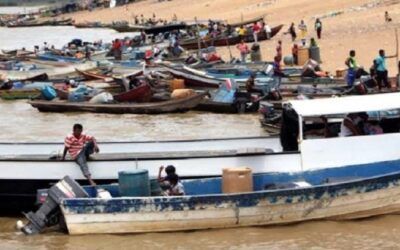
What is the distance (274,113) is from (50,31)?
76988 mm

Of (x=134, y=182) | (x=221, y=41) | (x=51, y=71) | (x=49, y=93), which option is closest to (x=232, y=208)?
(x=134, y=182)

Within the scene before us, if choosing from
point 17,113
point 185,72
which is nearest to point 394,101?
point 185,72

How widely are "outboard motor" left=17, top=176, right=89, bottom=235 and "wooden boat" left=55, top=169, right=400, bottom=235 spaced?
240mm

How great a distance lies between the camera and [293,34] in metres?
45.2

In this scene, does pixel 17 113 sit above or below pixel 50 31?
below

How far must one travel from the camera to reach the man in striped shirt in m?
13.7

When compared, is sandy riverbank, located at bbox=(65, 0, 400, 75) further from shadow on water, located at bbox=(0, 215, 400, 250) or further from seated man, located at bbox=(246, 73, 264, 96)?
shadow on water, located at bbox=(0, 215, 400, 250)

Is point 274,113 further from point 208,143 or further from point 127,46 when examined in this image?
point 127,46

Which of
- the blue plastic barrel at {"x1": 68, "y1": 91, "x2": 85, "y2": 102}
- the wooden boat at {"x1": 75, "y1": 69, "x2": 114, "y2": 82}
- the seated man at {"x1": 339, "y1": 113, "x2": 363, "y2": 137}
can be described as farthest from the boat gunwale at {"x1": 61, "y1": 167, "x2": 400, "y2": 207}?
the wooden boat at {"x1": 75, "y1": 69, "x2": 114, "y2": 82}

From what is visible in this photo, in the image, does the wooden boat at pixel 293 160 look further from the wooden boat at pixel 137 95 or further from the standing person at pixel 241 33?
the standing person at pixel 241 33

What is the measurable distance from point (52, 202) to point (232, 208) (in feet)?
8.64

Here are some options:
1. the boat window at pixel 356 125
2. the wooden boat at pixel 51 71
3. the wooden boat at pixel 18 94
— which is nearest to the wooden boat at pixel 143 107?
the wooden boat at pixel 18 94

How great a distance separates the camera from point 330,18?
54.3 meters

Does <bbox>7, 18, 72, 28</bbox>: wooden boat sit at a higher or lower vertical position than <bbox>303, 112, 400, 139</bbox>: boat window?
higher
